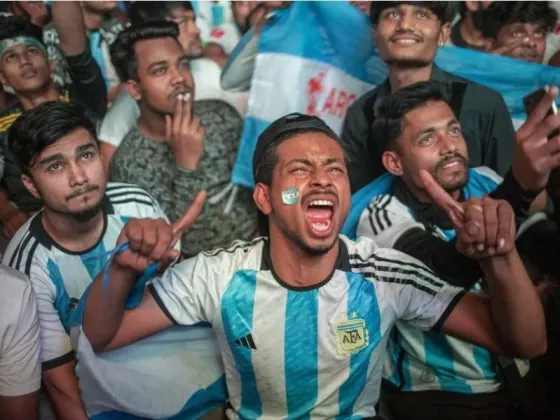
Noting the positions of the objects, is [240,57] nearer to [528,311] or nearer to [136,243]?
[136,243]

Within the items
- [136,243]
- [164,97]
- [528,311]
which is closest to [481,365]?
[528,311]

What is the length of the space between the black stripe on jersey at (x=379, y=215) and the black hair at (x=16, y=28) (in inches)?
57.5

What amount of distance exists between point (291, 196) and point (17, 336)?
28.5 inches

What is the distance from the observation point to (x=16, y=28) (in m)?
2.21

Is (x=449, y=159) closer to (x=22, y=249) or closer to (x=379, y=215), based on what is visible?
(x=379, y=215)

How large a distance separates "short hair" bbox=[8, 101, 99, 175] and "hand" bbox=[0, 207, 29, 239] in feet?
1.16

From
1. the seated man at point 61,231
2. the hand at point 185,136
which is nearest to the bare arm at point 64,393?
the seated man at point 61,231

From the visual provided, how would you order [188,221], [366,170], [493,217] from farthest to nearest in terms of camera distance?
[366,170] < [188,221] < [493,217]

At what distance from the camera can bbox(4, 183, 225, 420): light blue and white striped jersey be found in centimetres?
144

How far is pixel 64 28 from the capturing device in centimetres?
229

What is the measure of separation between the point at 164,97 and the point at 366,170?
0.74m

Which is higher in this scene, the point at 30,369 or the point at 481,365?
the point at 30,369

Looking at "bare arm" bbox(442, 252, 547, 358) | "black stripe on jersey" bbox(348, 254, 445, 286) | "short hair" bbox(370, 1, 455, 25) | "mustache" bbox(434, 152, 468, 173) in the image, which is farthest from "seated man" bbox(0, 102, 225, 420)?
"short hair" bbox(370, 1, 455, 25)

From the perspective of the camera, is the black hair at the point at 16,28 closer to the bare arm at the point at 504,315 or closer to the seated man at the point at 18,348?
the seated man at the point at 18,348
